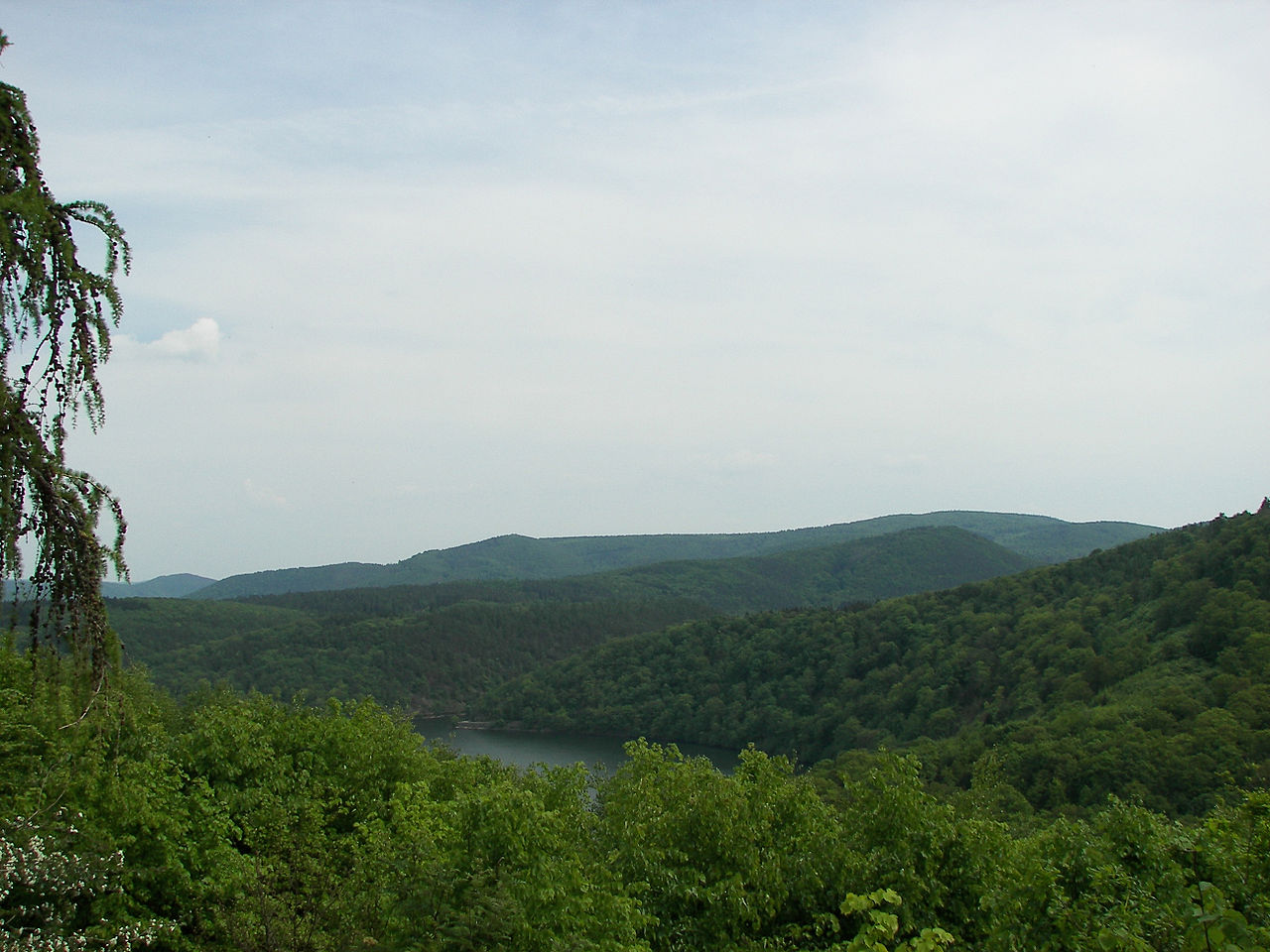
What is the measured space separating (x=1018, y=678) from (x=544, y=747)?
59.4m

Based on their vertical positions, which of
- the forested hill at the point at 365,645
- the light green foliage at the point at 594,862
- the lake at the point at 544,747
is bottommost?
the lake at the point at 544,747

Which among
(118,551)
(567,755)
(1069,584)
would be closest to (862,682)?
(1069,584)

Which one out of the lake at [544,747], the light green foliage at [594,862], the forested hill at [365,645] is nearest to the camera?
the light green foliage at [594,862]

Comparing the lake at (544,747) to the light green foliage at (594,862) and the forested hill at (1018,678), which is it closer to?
the forested hill at (1018,678)

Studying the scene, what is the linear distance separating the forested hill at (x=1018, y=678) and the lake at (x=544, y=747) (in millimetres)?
4287

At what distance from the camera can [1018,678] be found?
266 ft

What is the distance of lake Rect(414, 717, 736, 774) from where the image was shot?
9962 cm

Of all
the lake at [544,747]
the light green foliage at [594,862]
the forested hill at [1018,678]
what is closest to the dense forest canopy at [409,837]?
the light green foliage at [594,862]

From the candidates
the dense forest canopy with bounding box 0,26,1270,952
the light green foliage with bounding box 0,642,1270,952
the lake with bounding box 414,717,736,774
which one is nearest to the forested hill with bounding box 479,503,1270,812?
the lake with bounding box 414,717,736,774

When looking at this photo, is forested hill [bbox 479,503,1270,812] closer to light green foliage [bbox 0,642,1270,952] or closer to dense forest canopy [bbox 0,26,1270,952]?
dense forest canopy [bbox 0,26,1270,952]

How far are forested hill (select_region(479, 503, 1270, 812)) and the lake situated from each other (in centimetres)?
429

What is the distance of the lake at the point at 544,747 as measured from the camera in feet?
327

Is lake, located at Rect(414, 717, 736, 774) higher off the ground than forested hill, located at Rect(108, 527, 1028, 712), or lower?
lower

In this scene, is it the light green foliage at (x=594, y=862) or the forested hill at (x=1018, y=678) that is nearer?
the light green foliage at (x=594, y=862)
